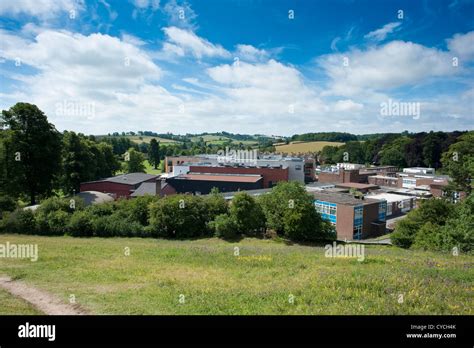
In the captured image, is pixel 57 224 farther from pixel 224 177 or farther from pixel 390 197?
pixel 390 197

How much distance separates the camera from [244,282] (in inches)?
492

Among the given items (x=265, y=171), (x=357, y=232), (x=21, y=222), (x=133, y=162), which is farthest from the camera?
(x=133, y=162)

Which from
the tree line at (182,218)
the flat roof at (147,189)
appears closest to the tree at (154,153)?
the flat roof at (147,189)

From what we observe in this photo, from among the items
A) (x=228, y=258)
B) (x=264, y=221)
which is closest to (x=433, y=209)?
(x=264, y=221)

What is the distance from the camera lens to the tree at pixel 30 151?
33.5 m

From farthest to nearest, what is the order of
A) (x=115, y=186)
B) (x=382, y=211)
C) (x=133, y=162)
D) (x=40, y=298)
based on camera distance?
(x=133, y=162) < (x=115, y=186) < (x=382, y=211) < (x=40, y=298)

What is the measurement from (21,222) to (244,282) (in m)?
24.6

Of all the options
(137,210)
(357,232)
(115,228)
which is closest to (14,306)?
(115,228)

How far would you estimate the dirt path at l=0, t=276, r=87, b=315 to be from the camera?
9344mm

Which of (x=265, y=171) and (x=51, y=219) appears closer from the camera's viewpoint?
(x=51, y=219)

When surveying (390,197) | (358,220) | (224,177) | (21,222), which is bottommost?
(358,220)

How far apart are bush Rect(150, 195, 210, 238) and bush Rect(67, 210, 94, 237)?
5462 millimetres

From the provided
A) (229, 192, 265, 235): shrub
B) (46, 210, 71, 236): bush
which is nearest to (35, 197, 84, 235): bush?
(46, 210, 71, 236): bush
